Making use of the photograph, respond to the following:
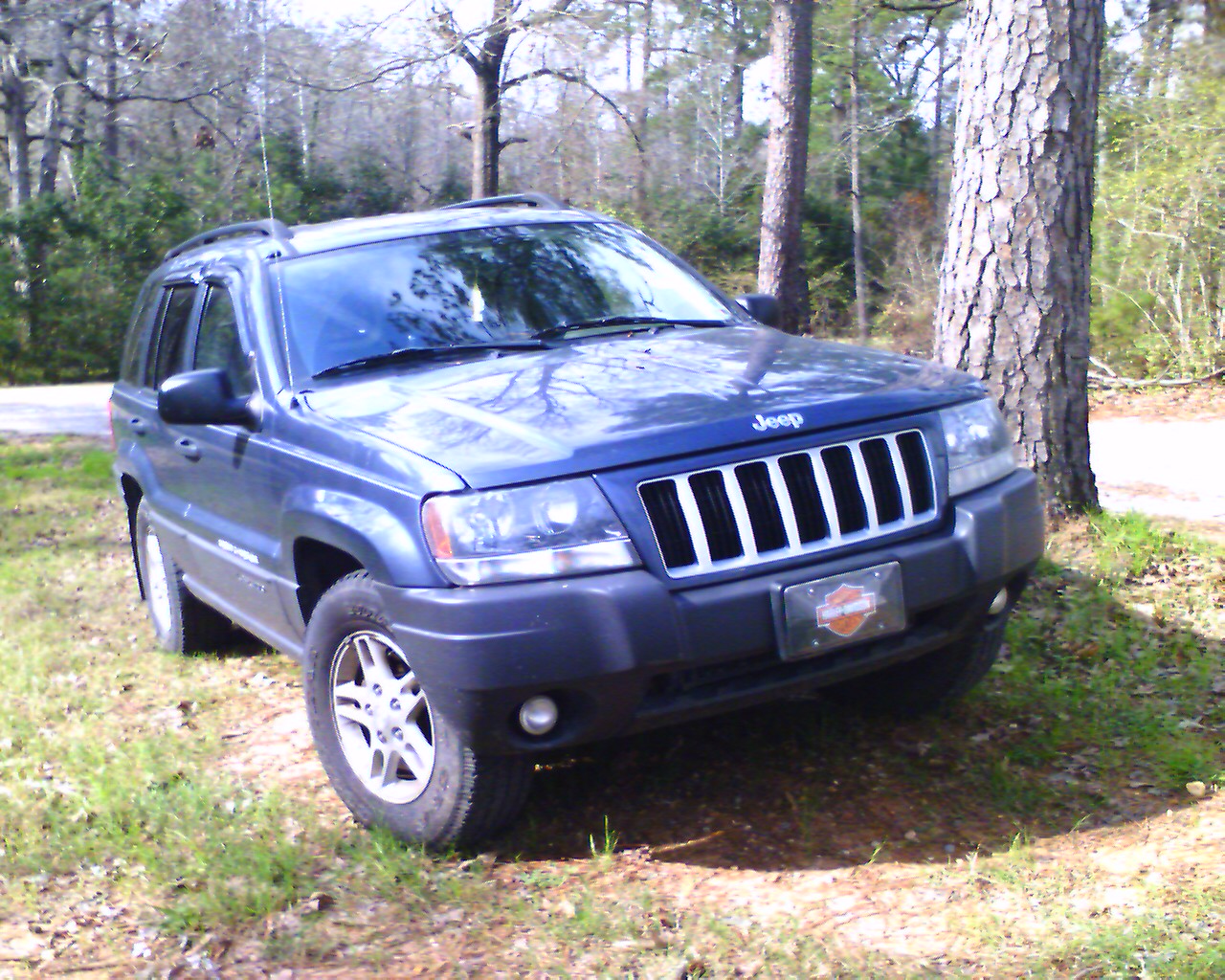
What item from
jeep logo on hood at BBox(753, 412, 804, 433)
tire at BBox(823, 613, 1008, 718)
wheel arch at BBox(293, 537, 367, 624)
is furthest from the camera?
tire at BBox(823, 613, 1008, 718)

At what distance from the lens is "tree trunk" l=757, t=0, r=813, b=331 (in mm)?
13391

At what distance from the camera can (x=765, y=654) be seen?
11.5ft

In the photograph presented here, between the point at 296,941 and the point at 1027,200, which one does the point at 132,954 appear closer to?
the point at 296,941

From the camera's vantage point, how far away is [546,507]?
3309mm

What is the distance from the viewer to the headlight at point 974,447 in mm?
3883

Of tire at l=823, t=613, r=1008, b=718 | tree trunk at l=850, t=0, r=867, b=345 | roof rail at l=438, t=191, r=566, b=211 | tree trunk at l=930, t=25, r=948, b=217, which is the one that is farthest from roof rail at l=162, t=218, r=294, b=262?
tree trunk at l=930, t=25, r=948, b=217

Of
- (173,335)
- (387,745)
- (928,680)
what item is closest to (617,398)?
(387,745)

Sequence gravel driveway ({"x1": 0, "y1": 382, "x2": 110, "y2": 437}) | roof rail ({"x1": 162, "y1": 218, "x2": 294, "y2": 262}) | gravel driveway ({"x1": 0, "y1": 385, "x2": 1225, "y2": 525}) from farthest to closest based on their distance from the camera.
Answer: gravel driveway ({"x1": 0, "y1": 382, "x2": 110, "y2": 437}) < gravel driveway ({"x1": 0, "y1": 385, "x2": 1225, "y2": 525}) < roof rail ({"x1": 162, "y1": 218, "x2": 294, "y2": 262})

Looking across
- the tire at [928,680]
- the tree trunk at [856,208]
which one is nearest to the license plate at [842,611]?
Result: the tire at [928,680]

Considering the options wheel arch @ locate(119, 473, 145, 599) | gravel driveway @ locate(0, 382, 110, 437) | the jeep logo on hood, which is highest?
the jeep logo on hood

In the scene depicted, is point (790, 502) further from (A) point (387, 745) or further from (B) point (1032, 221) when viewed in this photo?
(B) point (1032, 221)

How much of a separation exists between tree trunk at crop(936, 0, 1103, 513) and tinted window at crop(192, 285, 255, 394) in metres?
3.42

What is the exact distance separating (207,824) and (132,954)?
68cm

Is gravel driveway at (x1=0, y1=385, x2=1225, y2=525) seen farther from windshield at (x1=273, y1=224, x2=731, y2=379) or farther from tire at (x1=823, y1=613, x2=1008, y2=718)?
windshield at (x1=273, y1=224, x2=731, y2=379)
